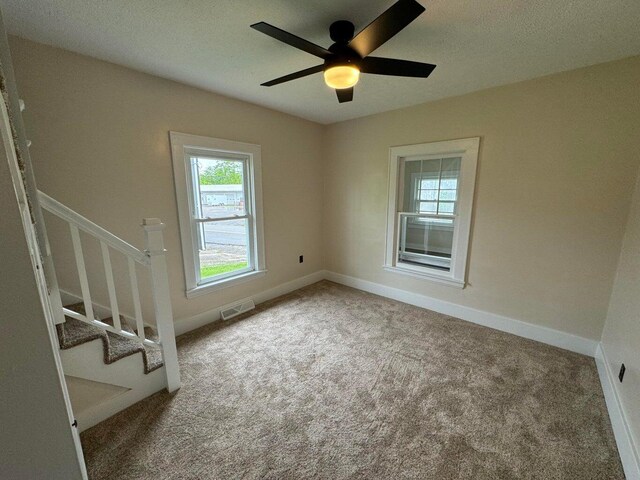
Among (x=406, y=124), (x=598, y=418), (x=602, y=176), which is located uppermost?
(x=406, y=124)

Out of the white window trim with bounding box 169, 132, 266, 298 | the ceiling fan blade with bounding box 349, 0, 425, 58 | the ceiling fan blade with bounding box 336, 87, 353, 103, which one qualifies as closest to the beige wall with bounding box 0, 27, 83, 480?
the ceiling fan blade with bounding box 349, 0, 425, 58

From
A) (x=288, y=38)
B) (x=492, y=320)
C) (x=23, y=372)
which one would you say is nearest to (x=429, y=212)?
(x=492, y=320)

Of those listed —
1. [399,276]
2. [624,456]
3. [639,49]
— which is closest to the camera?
[624,456]

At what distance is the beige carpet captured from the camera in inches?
55.2

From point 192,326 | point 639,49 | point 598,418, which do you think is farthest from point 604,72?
point 192,326

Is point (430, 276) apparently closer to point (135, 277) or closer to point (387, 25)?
point (387, 25)

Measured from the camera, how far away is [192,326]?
9.02 ft

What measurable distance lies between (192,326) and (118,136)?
1902mm

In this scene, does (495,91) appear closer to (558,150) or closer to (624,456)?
(558,150)

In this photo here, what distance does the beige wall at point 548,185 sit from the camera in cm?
207

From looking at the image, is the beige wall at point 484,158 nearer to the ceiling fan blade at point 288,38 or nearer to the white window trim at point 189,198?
the white window trim at point 189,198

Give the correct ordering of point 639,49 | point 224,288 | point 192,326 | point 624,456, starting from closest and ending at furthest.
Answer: point 624,456 < point 639,49 < point 192,326 < point 224,288

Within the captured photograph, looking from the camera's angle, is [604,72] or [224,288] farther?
[224,288]

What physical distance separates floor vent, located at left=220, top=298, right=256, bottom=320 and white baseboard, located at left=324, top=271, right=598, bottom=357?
5.24 ft
